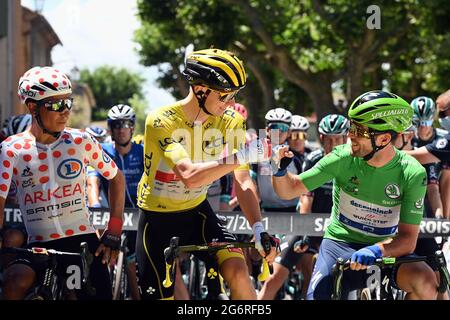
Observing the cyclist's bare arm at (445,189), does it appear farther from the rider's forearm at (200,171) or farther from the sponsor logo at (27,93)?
the sponsor logo at (27,93)

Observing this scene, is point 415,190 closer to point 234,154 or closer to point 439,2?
point 234,154

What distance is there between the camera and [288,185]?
5590 millimetres

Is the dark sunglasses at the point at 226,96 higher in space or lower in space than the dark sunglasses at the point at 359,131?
higher

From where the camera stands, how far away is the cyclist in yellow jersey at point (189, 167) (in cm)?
499

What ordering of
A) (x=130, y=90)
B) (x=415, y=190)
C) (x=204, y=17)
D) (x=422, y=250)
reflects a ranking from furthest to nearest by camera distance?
1. (x=130, y=90)
2. (x=204, y=17)
3. (x=422, y=250)
4. (x=415, y=190)

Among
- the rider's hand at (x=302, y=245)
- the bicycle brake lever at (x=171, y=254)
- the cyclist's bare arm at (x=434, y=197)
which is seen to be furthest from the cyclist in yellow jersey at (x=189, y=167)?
the cyclist's bare arm at (x=434, y=197)

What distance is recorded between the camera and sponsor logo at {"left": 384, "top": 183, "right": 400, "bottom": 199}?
5695 millimetres

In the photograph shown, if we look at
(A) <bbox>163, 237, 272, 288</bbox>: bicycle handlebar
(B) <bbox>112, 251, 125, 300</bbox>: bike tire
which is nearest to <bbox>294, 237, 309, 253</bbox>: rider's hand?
(B) <bbox>112, 251, 125, 300</bbox>: bike tire

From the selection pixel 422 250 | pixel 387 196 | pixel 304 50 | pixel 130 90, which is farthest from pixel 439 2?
pixel 130 90

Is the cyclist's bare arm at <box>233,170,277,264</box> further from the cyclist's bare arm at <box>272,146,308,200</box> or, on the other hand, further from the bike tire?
the bike tire

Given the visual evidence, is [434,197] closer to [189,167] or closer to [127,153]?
[127,153]

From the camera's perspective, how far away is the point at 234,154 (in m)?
4.70

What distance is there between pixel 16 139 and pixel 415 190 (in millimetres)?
2706

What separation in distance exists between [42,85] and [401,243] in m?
2.61
